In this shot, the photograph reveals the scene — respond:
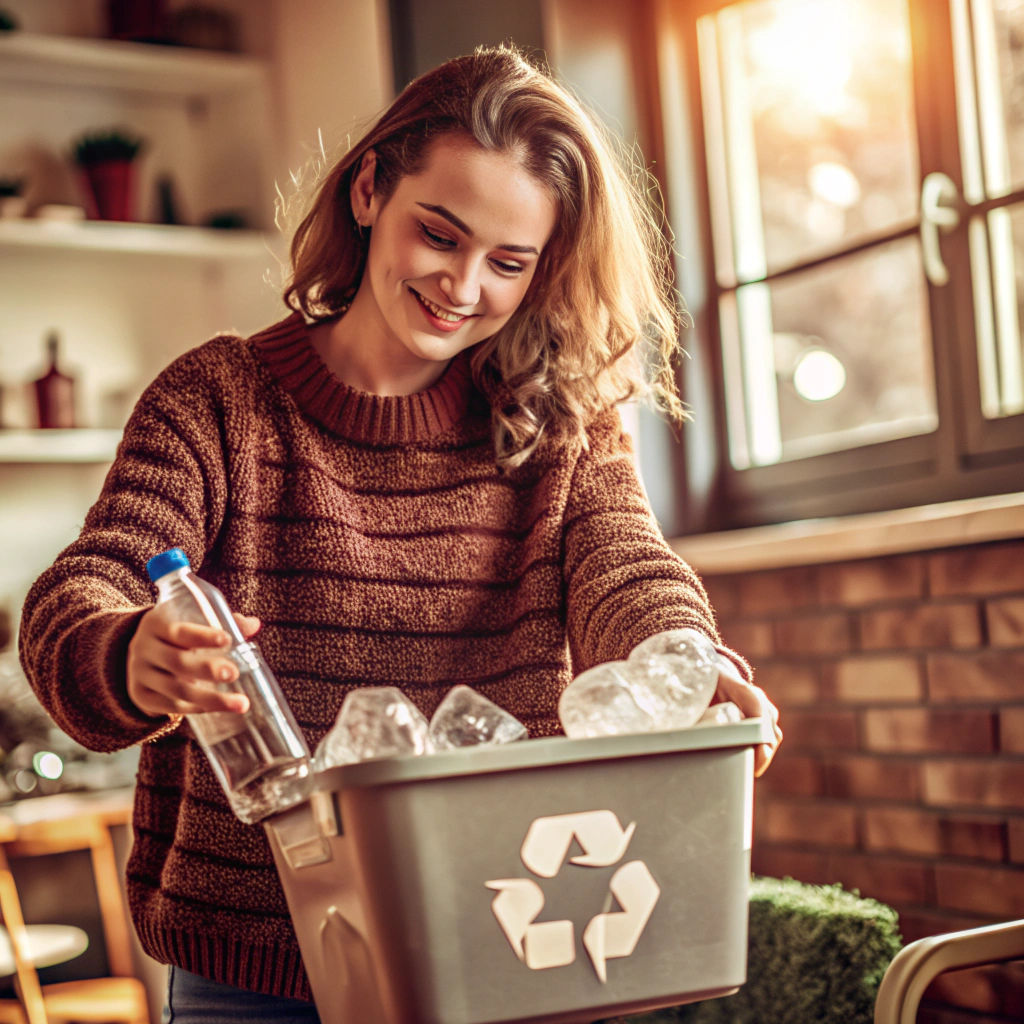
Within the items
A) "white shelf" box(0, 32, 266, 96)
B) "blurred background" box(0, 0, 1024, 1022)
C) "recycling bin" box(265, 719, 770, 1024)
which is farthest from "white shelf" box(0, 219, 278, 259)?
"recycling bin" box(265, 719, 770, 1024)

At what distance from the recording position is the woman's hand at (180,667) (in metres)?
0.69

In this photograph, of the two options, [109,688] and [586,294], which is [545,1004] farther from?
[586,294]

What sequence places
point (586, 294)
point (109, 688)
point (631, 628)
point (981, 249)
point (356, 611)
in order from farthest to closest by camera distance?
point (981, 249) < point (586, 294) < point (356, 611) < point (631, 628) < point (109, 688)

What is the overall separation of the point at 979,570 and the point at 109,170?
2277 mm

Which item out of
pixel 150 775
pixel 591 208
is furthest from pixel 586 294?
pixel 150 775

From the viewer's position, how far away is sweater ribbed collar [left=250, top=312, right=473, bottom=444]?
Result: 1163mm

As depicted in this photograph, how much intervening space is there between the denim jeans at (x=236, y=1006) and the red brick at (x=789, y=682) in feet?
3.79

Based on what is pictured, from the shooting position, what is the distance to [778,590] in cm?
206

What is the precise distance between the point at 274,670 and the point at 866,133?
1.54 m

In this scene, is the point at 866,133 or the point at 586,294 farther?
the point at 866,133

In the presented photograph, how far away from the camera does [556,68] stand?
91.7 inches

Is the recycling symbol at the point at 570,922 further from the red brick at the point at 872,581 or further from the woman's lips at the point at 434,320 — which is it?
the red brick at the point at 872,581

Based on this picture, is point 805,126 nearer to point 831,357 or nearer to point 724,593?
point 831,357

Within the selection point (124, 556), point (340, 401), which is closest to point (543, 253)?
point (340, 401)
